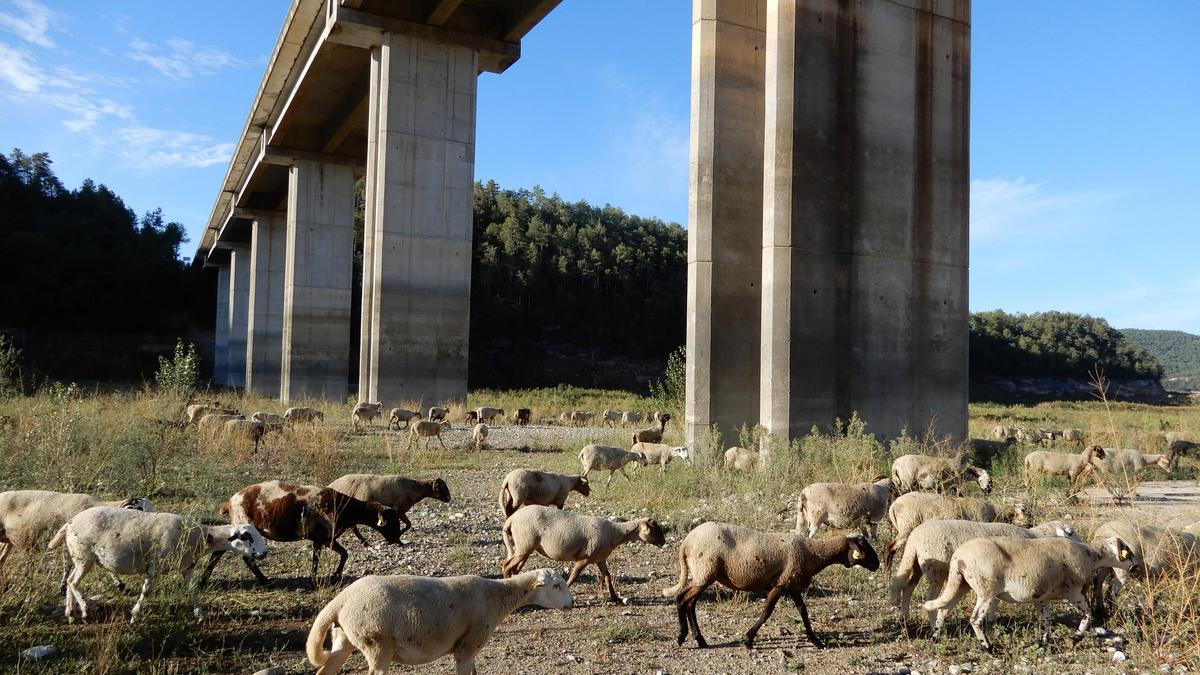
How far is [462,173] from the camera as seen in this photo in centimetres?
2295

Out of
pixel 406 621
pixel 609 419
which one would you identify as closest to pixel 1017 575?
pixel 406 621

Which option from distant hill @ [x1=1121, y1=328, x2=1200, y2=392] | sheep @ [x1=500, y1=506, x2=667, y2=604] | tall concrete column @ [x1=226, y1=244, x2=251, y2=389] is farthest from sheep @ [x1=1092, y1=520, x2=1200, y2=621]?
distant hill @ [x1=1121, y1=328, x2=1200, y2=392]

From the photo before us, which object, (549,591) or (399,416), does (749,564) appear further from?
(399,416)

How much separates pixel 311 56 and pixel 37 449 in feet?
63.8

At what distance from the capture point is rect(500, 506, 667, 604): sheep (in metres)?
5.77

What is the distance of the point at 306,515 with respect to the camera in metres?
6.12

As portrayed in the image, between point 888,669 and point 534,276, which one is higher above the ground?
point 534,276

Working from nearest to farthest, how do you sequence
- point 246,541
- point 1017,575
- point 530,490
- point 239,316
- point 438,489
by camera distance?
point 1017,575 → point 246,541 → point 530,490 → point 438,489 → point 239,316

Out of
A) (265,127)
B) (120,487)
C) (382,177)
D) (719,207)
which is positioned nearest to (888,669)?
(120,487)

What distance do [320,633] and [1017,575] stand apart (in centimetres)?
390

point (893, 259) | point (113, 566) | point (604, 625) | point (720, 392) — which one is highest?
point (893, 259)

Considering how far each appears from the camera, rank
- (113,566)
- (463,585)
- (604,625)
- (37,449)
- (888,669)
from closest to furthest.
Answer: (463,585) < (888,669) < (113,566) < (604,625) < (37,449)

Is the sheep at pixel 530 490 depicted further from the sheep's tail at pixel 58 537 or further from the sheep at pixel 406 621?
the sheep's tail at pixel 58 537

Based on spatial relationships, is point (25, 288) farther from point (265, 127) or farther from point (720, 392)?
point (720, 392)
